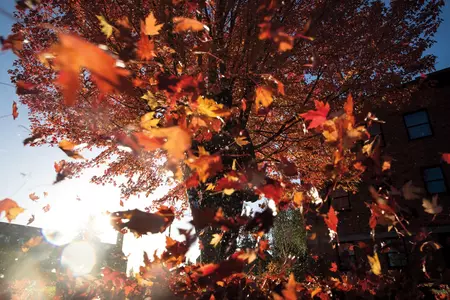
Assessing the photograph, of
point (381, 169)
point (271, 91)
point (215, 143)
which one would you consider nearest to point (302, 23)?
point (215, 143)

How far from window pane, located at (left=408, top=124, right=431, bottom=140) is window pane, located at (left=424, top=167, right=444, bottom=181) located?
170cm

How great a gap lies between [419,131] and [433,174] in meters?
2.20

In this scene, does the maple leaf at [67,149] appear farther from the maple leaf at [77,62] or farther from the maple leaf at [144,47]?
the maple leaf at [77,62]

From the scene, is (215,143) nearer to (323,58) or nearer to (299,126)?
(299,126)

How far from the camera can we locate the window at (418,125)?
1272 cm

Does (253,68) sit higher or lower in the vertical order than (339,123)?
higher

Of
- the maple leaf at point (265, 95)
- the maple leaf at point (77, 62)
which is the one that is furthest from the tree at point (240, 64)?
the maple leaf at point (77, 62)

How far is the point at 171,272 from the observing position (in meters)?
2.00

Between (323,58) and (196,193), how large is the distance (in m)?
3.74

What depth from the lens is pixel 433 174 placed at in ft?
39.3

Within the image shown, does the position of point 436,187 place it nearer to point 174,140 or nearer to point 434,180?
point 434,180

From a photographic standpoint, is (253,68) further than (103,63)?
Yes

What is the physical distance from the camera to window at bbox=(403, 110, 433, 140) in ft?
41.7

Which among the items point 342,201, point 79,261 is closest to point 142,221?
point 79,261
